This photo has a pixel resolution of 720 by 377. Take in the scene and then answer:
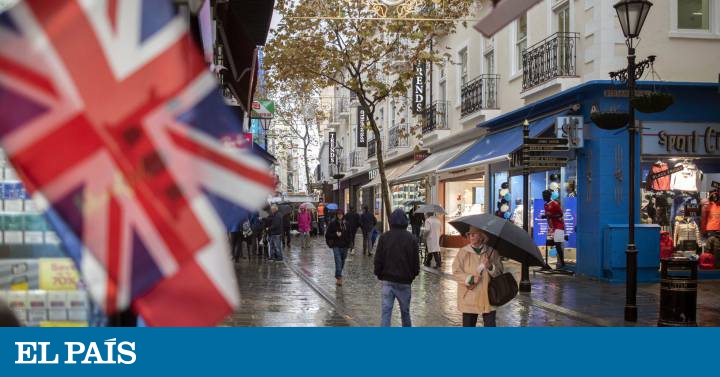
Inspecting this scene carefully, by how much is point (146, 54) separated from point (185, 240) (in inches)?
21.4

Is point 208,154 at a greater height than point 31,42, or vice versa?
point 31,42

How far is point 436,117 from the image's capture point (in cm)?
2731

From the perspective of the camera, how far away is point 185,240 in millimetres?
2129

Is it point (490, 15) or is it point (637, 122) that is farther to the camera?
point (637, 122)

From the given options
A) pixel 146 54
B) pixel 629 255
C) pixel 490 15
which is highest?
pixel 490 15

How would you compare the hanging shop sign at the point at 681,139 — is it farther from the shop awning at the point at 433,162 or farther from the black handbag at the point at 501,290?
the black handbag at the point at 501,290

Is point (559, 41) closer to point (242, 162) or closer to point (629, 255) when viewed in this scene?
point (629, 255)

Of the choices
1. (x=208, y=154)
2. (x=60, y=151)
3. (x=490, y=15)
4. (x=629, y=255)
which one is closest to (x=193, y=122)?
(x=208, y=154)

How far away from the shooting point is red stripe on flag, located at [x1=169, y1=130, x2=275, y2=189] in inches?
83.4

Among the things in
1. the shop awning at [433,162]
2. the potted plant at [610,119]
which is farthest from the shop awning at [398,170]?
the potted plant at [610,119]

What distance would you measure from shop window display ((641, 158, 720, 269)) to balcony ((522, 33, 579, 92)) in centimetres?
295

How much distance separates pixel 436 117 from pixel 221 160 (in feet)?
83.5

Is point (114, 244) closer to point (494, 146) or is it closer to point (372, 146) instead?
point (494, 146)

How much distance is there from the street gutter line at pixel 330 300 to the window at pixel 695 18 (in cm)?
962
